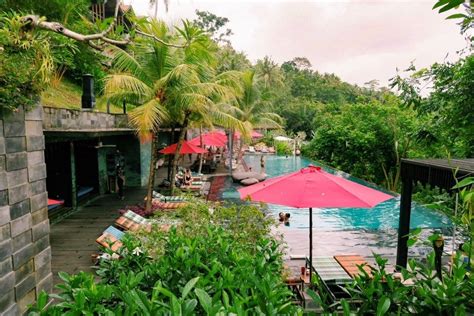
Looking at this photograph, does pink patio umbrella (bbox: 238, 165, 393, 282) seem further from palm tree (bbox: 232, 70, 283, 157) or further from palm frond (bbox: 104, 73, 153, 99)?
palm tree (bbox: 232, 70, 283, 157)

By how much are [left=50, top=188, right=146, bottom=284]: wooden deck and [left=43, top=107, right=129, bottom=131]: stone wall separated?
2914mm

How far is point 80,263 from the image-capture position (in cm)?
729

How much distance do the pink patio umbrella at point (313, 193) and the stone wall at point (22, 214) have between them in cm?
307

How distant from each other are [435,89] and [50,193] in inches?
486

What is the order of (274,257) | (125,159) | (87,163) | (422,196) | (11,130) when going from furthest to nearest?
(125,159) < (422,196) < (87,163) < (11,130) < (274,257)

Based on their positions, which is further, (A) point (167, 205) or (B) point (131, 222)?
(A) point (167, 205)

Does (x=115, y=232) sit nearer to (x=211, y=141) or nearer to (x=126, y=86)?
(x=126, y=86)

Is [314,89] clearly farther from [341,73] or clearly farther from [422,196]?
[422,196]

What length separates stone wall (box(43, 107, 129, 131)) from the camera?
7.25 metres

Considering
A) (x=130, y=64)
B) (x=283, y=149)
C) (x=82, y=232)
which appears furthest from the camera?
(x=283, y=149)

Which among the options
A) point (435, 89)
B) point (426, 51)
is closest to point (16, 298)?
point (435, 89)

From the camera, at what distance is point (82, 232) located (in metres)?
9.41

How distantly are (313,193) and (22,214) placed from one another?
3.98 metres

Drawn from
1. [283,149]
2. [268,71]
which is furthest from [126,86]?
[268,71]
